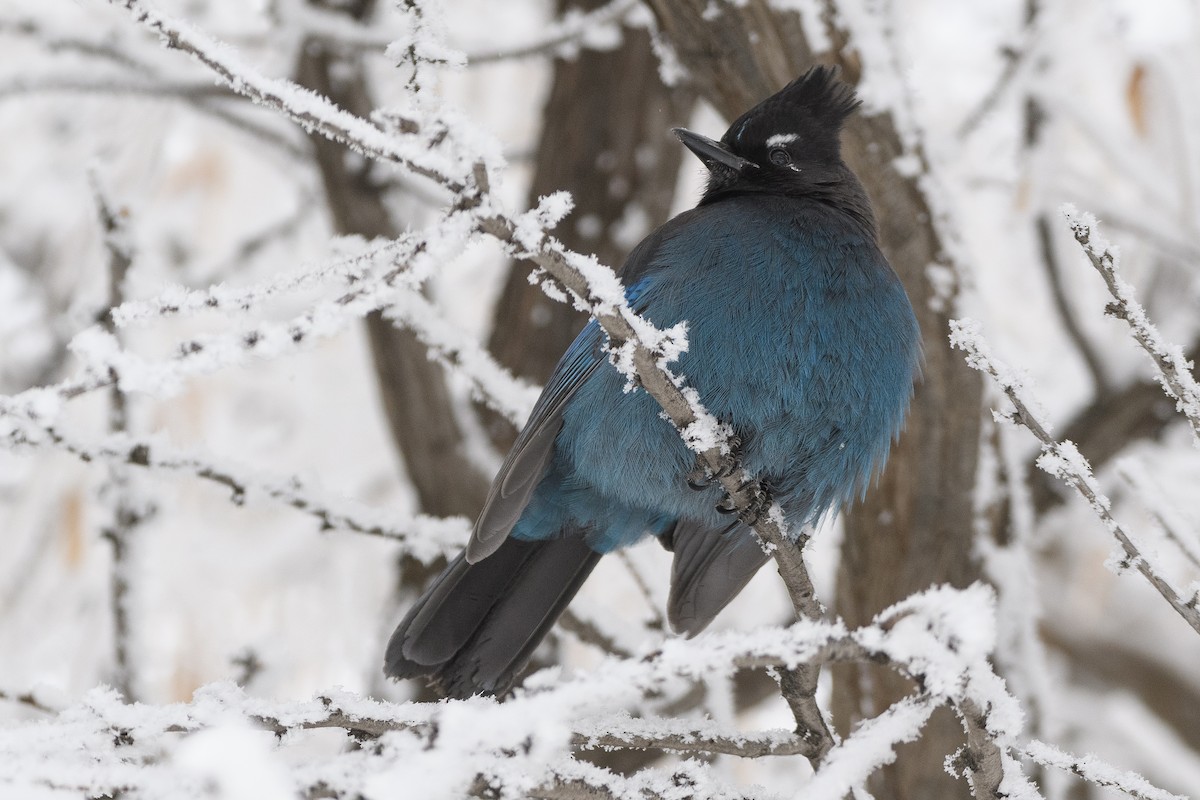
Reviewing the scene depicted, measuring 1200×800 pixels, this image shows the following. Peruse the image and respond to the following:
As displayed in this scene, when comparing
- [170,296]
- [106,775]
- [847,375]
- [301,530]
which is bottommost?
[106,775]

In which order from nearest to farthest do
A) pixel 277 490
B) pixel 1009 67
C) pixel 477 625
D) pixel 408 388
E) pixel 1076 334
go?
pixel 277 490, pixel 477 625, pixel 1076 334, pixel 408 388, pixel 1009 67

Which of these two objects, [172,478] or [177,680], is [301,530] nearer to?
[177,680]

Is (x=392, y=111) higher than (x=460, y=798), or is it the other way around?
(x=392, y=111)

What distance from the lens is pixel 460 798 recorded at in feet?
4.75

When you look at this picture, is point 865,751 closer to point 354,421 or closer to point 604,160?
point 604,160

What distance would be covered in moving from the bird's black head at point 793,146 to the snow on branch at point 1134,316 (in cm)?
141

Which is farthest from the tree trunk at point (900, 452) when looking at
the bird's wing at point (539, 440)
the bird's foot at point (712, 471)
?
the bird's foot at point (712, 471)

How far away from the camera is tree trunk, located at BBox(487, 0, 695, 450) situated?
442 cm

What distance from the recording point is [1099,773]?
5.27 feet

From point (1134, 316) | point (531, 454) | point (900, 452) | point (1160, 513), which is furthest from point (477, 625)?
point (1134, 316)

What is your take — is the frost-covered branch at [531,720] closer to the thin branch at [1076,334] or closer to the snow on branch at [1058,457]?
the snow on branch at [1058,457]

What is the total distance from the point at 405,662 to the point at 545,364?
1.64 metres

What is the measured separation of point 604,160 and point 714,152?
1501 mm

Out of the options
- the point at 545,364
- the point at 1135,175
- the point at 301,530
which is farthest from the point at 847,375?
the point at 301,530
